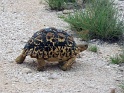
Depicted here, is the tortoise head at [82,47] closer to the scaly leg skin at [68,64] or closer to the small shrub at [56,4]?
the scaly leg skin at [68,64]

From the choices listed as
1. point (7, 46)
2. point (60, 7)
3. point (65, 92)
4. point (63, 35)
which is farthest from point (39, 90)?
point (60, 7)

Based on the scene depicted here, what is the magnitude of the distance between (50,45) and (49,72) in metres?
0.39

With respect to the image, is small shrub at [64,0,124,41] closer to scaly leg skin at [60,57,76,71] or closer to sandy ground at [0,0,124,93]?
sandy ground at [0,0,124,93]

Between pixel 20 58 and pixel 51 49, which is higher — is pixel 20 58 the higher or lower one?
the lower one

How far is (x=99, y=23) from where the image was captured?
8453 millimetres

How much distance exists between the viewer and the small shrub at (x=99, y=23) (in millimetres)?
8461

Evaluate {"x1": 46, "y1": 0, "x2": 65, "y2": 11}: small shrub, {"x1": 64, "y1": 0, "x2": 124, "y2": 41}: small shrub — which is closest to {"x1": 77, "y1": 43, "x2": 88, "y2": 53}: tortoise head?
{"x1": 64, "y1": 0, "x2": 124, "y2": 41}: small shrub

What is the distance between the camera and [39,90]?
19.9 ft

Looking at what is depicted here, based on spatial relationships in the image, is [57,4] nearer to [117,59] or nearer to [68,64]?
[117,59]

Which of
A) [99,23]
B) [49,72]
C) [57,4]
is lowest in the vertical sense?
[49,72]

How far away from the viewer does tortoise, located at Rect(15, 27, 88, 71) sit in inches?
268

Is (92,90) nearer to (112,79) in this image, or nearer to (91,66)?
(112,79)

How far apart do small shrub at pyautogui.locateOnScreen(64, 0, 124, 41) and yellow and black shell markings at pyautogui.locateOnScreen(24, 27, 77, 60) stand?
62.8 inches

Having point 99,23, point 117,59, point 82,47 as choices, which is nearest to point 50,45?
point 82,47
